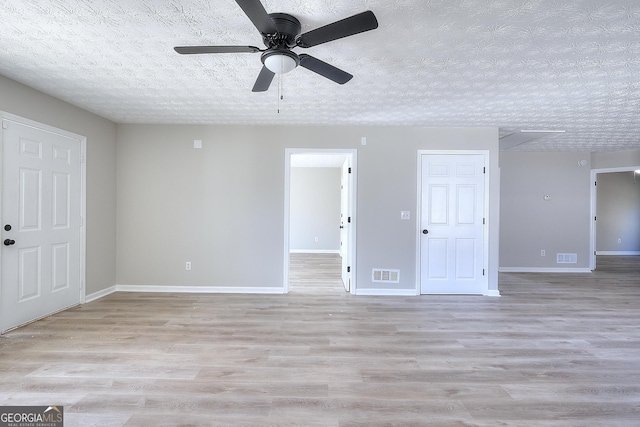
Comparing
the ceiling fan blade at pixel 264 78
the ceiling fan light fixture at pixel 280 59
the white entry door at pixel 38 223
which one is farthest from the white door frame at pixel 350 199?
the white entry door at pixel 38 223

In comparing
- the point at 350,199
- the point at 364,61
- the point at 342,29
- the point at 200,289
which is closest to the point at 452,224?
the point at 350,199

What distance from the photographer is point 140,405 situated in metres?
1.77

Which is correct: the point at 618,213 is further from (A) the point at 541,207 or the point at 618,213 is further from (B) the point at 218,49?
(B) the point at 218,49

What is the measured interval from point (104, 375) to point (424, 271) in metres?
3.81

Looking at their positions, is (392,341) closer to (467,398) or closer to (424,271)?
(467,398)

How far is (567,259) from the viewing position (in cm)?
584

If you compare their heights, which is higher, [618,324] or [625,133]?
[625,133]

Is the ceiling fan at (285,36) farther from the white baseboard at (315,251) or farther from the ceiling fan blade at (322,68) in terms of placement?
the white baseboard at (315,251)


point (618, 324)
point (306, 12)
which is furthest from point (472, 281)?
point (306, 12)

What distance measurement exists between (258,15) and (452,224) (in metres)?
3.76

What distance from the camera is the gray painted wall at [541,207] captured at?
5848 mm

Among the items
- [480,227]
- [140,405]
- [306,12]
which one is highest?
[306,12]

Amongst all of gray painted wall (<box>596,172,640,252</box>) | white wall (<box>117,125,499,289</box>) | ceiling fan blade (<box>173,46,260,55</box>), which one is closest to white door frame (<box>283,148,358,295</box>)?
white wall (<box>117,125,499,289</box>)

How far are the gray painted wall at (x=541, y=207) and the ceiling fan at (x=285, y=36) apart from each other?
550 centimetres
